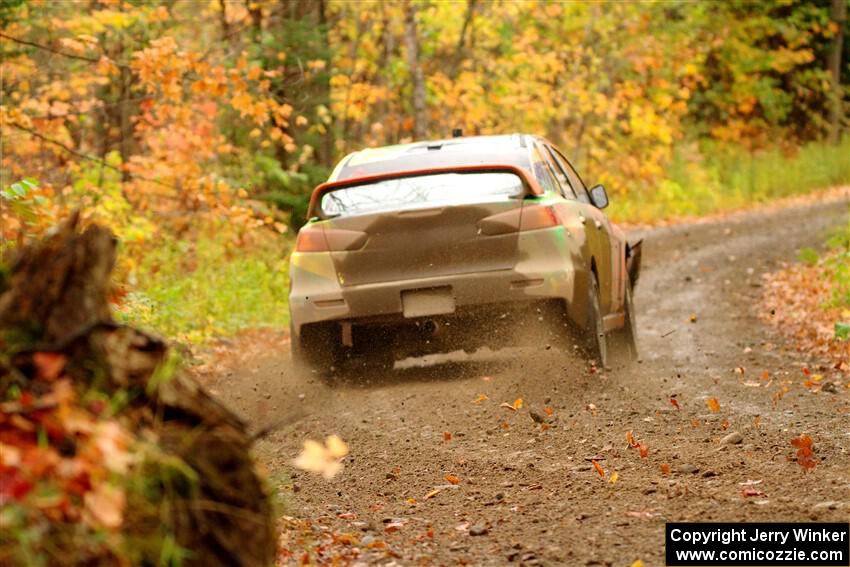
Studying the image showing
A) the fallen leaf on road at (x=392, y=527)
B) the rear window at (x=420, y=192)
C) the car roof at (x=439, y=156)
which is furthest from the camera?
the car roof at (x=439, y=156)

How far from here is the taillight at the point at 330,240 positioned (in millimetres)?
9289

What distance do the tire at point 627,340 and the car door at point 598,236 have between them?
379 millimetres

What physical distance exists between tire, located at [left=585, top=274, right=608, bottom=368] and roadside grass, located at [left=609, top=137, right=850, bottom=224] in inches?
720

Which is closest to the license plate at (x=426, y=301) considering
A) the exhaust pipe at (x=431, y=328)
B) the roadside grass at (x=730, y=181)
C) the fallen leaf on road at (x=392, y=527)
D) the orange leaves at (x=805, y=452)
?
the exhaust pipe at (x=431, y=328)

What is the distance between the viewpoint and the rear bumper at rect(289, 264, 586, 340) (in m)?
9.09

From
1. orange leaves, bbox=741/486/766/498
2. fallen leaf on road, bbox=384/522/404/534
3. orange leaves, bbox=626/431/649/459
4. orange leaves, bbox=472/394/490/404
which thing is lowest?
orange leaves, bbox=472/394/490/404

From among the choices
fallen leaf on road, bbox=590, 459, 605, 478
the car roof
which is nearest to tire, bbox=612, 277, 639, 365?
the car roof

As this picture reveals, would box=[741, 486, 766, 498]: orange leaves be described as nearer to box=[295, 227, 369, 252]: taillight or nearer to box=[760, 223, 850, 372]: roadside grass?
box=[295, 227, 369, 252]: taillight

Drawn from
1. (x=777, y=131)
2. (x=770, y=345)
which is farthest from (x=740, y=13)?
(x=770, y=345)

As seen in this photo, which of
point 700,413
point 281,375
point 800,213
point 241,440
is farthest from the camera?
point 800,213

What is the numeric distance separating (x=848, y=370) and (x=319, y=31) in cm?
1070

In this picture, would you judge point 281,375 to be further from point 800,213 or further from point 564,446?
Result: point 800,213

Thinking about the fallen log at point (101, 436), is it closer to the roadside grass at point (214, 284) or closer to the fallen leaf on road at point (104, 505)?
the fallen leaf on road at point (104, 505)

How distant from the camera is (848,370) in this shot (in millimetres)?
10023
